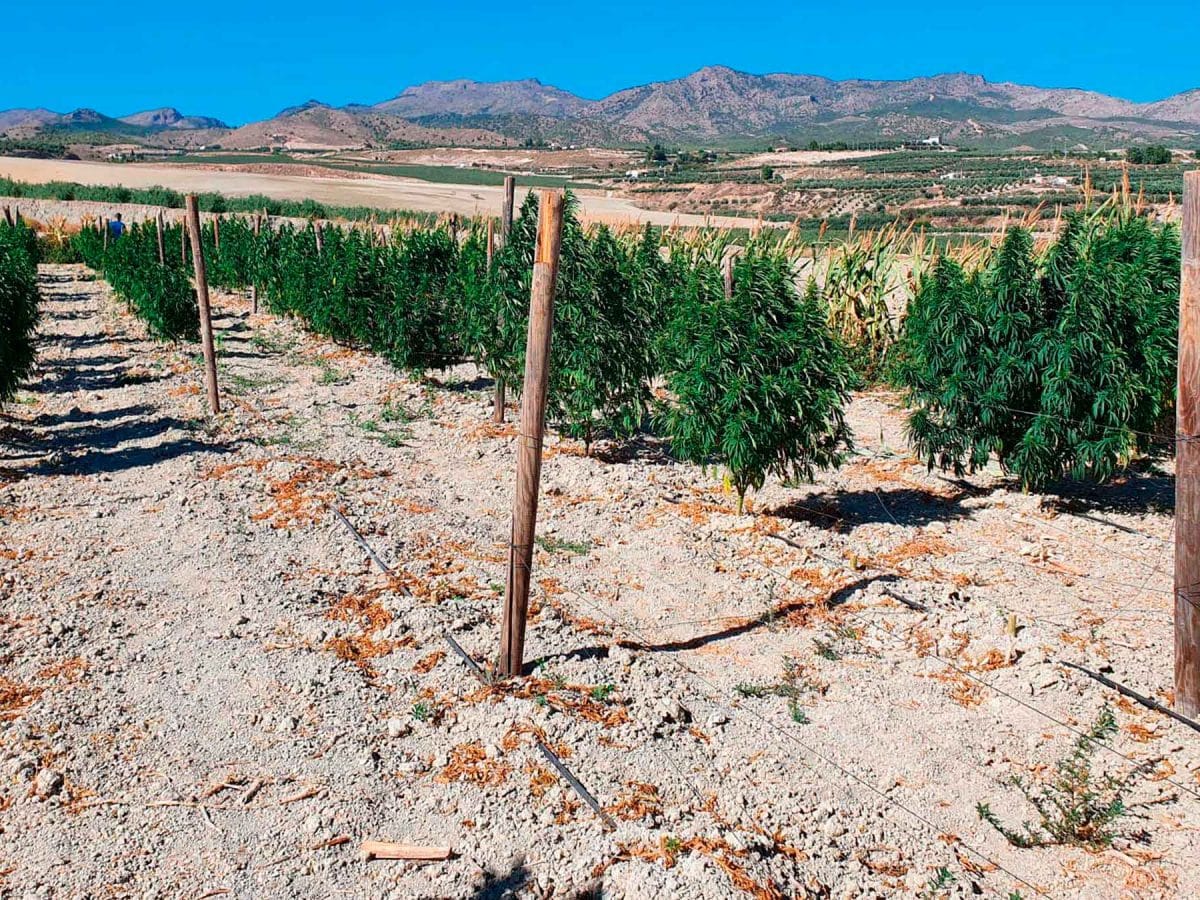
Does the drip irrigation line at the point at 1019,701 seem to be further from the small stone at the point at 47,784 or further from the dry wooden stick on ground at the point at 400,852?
the small stone at the point at 47,784

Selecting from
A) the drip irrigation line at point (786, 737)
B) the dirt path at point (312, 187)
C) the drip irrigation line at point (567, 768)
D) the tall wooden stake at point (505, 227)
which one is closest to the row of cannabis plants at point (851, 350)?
the tall wooden stake at point (505, 227)

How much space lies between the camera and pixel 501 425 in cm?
1148

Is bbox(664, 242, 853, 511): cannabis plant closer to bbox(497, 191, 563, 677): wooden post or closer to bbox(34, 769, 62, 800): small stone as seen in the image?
bbox(497, 191, 563, 677): wooden post

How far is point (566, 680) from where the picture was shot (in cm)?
536

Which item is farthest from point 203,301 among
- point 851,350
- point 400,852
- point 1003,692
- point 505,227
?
point 1003,692

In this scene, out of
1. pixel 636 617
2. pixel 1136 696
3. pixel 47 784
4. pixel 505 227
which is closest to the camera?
pixel 47 784

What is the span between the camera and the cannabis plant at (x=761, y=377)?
752cm

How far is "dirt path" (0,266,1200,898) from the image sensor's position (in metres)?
4.01

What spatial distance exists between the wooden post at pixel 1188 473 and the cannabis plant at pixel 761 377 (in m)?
2.96

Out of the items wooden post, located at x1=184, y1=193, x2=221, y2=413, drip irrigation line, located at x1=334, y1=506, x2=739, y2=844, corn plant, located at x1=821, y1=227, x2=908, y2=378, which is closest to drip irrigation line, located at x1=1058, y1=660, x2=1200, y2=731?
drip irrigation line, located at x1=334, y1=506, x2=739, y2=844

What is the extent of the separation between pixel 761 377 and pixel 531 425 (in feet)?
9.82

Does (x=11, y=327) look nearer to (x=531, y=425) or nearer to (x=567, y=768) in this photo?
(x=531, y=425)

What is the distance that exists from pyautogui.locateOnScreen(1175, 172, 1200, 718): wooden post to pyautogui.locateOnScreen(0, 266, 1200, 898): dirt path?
1.13 feet

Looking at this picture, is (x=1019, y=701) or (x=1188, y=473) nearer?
(x=1188, y=473)
